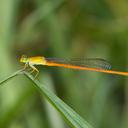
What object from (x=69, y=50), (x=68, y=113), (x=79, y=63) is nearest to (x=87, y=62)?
(x=79, y=63)

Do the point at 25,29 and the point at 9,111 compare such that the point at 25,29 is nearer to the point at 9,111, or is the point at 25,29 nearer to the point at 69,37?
the point at 69,37

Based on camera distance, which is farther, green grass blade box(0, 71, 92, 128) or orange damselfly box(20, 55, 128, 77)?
orange damselfly box(20, 55, 128, 77)

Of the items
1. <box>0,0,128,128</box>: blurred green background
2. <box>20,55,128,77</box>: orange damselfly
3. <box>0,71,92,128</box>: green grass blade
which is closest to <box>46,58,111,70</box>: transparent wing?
<box>20,55,128,77</box>: orange damselfly

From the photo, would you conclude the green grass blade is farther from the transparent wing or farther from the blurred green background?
the transparent wing

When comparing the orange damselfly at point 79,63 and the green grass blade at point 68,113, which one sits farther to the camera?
the orange damselfly at point 79,63

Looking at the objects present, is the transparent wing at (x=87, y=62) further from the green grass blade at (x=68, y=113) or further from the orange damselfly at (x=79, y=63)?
the green grass blade at (x=68, y=113)

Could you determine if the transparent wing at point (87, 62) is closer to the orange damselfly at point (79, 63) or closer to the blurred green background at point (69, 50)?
the orange damselfly at point (79, 63)

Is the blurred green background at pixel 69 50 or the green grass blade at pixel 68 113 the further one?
the blurred green background at pixel 69 50

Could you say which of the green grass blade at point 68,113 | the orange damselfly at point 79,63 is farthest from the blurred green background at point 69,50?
the green grass blade at point 68,113
